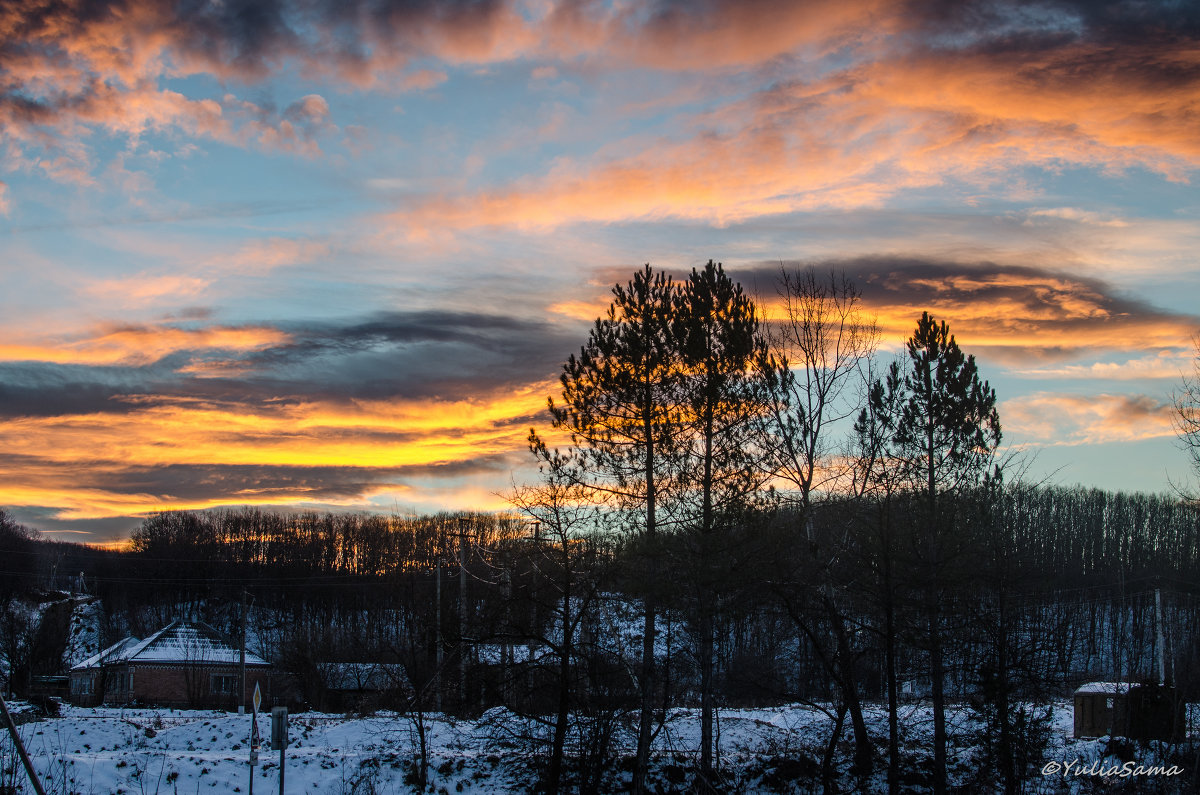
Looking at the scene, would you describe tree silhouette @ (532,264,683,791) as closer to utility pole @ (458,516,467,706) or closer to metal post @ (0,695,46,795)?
utility pole @ (458,516,467,706)

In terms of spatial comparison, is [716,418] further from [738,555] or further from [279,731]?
[279,731]

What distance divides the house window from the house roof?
3.60ft

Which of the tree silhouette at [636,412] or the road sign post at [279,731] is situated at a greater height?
the tree silhouette at [636,412]

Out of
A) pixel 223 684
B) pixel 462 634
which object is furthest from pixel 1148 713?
pixel 223 684

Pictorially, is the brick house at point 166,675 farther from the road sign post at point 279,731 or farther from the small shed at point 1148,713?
the small shed at point 1148,713

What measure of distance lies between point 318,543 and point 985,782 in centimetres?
10844

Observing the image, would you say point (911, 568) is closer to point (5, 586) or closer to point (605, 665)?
point (605, 665)

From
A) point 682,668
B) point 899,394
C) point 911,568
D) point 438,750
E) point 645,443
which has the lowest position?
point 438,750

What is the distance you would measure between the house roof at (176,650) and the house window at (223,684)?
1.10 metres

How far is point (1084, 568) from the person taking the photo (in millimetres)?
97250

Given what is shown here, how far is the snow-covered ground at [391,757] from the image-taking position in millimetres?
24812

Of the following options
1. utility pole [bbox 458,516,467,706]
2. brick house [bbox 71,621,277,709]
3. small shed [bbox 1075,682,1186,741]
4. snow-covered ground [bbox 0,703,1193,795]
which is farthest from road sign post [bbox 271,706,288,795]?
brick house [bbox 71,621,277,709]

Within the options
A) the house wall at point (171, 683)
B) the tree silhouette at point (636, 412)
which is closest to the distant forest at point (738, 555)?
the tree silhouette at point (636, 412)

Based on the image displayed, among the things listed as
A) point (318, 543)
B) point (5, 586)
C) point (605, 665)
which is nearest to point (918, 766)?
point (605, 665)
